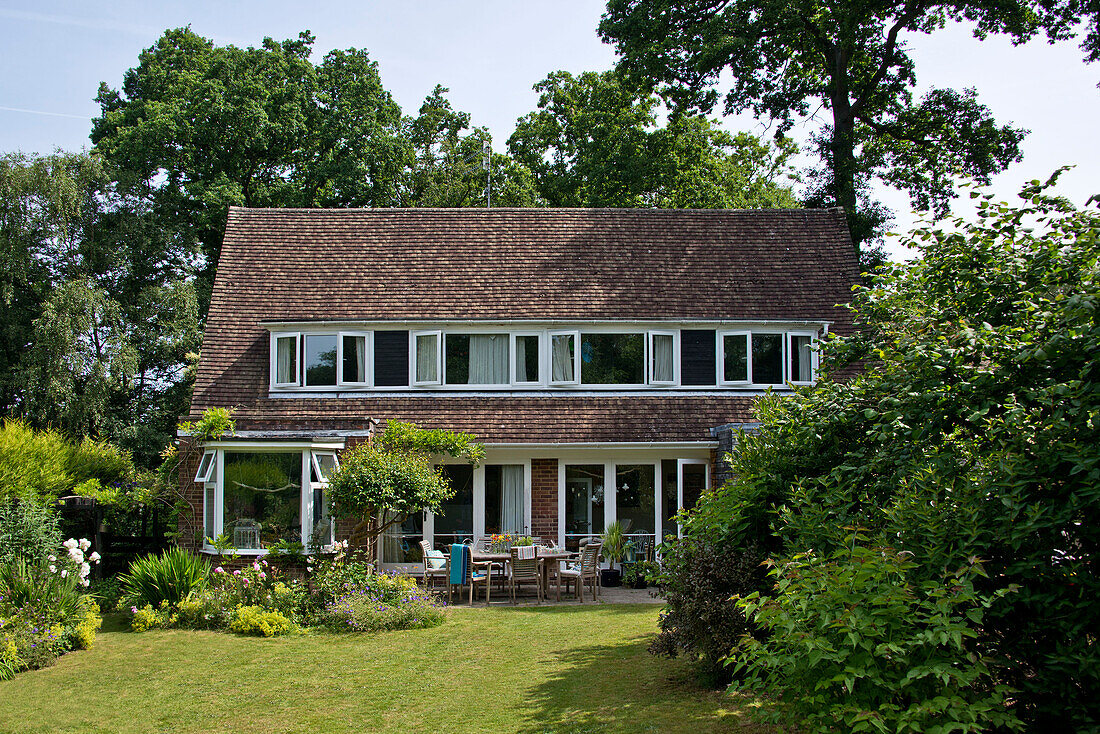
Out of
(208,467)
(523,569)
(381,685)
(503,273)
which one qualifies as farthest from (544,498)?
(381,685)

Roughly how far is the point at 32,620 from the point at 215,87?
905 inches

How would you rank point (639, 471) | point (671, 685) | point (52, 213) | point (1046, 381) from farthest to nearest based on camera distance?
point (52, 213)
point (639, 471)
point (671, 685)
point (1046, 381)

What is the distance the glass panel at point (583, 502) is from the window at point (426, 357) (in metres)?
3.64

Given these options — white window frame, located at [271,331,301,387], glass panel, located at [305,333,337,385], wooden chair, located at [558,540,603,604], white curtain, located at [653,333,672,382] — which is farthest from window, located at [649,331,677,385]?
white window frame, located at [271,331,301,387]

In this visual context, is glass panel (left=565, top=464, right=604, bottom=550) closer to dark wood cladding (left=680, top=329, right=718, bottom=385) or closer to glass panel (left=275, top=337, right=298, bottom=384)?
dark wood cladding (left=680, top=329, right=718, bottom=385)

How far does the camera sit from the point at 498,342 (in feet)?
66.0

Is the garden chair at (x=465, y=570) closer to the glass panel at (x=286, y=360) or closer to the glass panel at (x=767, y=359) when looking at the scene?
the glass panel at (x=286, y=360)

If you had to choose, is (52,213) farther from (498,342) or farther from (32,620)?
(32,620)

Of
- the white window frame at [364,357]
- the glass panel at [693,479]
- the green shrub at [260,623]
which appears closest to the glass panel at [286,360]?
the white window frame at [364,357]

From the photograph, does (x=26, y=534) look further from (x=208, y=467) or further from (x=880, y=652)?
(x=880, y=652)

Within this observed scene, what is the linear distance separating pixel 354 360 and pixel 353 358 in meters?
0.05

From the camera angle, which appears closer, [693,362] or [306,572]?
[306,572]

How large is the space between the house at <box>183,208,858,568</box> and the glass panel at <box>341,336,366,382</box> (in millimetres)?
35

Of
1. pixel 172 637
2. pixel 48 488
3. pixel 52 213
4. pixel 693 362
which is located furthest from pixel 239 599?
pixel 52 213
